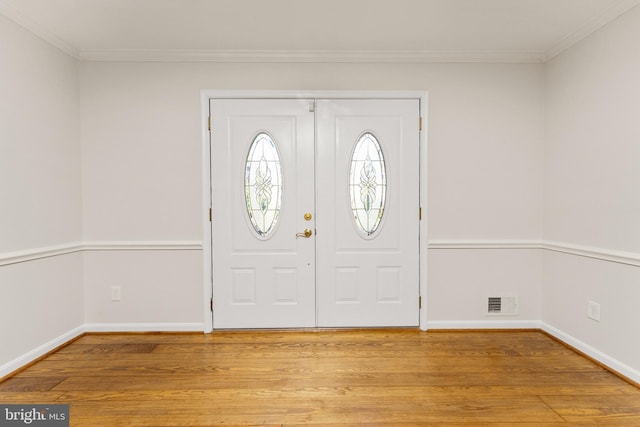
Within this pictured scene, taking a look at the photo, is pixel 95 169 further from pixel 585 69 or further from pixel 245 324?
pixel 585 69

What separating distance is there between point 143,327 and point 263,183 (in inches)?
68.4

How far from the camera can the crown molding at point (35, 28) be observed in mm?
2592

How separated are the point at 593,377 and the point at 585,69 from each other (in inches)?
91.8

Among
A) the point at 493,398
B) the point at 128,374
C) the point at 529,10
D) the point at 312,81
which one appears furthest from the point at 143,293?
the point at 529,10

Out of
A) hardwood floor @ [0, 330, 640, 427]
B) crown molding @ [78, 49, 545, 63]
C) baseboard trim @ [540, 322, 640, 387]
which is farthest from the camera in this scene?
crown molding @ [78, 49, 545, 63]

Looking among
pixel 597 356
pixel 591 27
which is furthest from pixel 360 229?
pixel 591 27

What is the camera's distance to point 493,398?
2.33 metres

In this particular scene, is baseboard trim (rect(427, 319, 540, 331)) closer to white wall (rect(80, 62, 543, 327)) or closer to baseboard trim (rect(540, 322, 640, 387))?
white wall (rect(80, 62, 543, 327))

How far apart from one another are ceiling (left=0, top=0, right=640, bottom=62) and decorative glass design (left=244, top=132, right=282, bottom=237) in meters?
0.81

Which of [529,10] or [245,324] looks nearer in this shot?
[529,10]

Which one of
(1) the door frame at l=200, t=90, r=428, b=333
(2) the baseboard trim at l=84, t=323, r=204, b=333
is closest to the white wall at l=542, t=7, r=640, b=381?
(1) the door frame at l=200, t=90, r=428, b=333

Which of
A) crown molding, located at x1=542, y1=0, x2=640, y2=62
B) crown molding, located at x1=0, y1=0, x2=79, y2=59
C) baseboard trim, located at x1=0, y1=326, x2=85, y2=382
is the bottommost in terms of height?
baseboard trim, located at x1=0, y1=326, x2=85, y2=382

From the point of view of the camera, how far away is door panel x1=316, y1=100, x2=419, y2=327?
3.51m

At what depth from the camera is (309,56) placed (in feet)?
11.2
